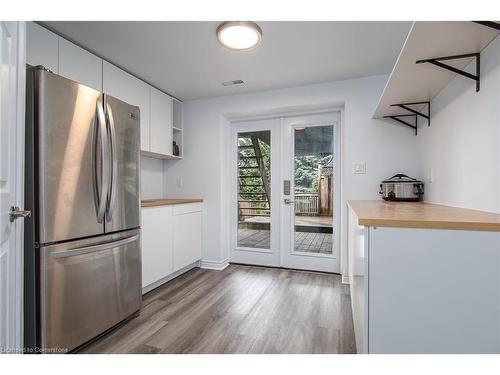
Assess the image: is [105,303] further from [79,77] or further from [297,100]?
[297,100]

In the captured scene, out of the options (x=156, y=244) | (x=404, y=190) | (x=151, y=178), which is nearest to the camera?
(x=404, y=190)

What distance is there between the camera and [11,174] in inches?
42.8

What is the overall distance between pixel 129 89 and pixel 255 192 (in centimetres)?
187

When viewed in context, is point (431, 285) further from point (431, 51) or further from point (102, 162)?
point (102, 162)

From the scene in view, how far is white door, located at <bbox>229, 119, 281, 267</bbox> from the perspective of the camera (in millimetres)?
3303

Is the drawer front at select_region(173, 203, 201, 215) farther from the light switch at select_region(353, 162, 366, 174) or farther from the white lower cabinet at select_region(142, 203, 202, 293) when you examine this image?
the light switch at select_region(353, 162, 366, 174)

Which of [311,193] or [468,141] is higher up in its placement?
[468,141]

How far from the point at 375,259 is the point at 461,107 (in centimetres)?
118

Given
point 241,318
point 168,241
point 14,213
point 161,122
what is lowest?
point 241,318

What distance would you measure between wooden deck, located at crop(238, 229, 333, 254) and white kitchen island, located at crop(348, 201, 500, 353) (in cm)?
211

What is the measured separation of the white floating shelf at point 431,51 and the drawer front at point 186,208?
2261 millimetres

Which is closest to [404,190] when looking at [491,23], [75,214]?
[491,23]

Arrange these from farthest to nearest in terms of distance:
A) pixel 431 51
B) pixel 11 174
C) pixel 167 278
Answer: pixel 167 278 → pixel 431 51 → pixel 11 174
